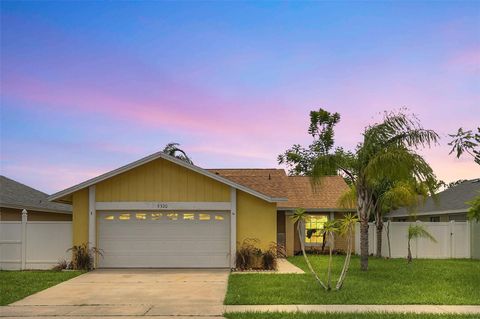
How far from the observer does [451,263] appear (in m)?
20.2

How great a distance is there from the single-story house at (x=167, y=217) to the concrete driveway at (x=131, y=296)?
167 centimetres

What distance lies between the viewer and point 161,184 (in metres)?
19.0

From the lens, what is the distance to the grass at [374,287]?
11.7m

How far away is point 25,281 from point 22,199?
9071 millimetres

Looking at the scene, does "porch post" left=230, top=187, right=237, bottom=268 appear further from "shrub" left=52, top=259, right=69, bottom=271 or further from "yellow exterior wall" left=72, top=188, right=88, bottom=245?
"shrub" left=52, top=259, right=69, bottom=271

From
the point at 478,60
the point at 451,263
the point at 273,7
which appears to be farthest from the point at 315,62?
the point at 451,263

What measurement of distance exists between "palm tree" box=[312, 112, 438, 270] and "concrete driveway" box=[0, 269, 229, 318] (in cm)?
508

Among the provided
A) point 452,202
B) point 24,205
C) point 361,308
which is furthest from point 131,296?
point 452,202

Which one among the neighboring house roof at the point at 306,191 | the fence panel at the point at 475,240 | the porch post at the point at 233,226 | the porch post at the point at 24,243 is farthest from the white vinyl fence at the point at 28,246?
the fence panel at the point at 475,240

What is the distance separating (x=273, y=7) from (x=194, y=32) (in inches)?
118

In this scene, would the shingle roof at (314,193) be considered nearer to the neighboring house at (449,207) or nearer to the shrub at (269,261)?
the neighboring house at (449,207)

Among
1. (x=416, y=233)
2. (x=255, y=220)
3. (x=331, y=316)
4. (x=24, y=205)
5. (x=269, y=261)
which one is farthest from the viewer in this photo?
(x=24, y=205)

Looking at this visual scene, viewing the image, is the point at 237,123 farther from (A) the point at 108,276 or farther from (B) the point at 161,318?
(B) the point at 161,318

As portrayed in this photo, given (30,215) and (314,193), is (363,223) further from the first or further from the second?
(30,215)
